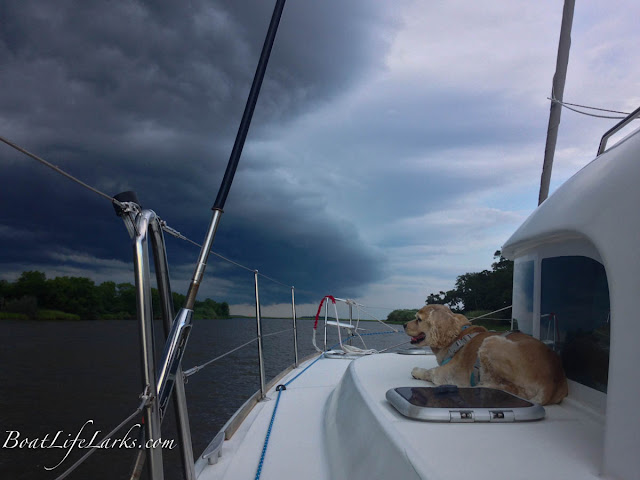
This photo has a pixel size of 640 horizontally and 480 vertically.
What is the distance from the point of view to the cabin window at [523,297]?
282cm

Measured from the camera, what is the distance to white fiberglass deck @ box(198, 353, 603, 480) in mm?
1389

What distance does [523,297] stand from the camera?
2945 mm

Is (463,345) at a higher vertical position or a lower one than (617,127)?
lower

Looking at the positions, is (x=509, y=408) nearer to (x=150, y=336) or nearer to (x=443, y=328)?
(x=443, y=328)

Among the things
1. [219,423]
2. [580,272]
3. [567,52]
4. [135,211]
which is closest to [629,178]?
[580,272]

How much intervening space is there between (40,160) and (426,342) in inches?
97.3

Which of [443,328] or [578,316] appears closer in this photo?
[578,316]

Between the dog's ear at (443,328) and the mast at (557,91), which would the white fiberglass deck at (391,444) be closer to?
the dog's ear at (443,328)

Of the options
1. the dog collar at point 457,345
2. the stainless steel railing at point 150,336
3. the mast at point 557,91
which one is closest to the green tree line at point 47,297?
the stainless steel railing at point 150,336

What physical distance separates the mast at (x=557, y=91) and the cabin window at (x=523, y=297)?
8.64 ft

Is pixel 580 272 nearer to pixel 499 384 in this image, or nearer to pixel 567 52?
pixel 499 384

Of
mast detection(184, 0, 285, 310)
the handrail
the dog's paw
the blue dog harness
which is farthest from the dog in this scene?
mast detection(184, 0, 285, 310)

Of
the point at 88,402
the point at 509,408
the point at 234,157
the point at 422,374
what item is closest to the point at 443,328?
the point at 422,374

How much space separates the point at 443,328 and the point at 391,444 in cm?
142
